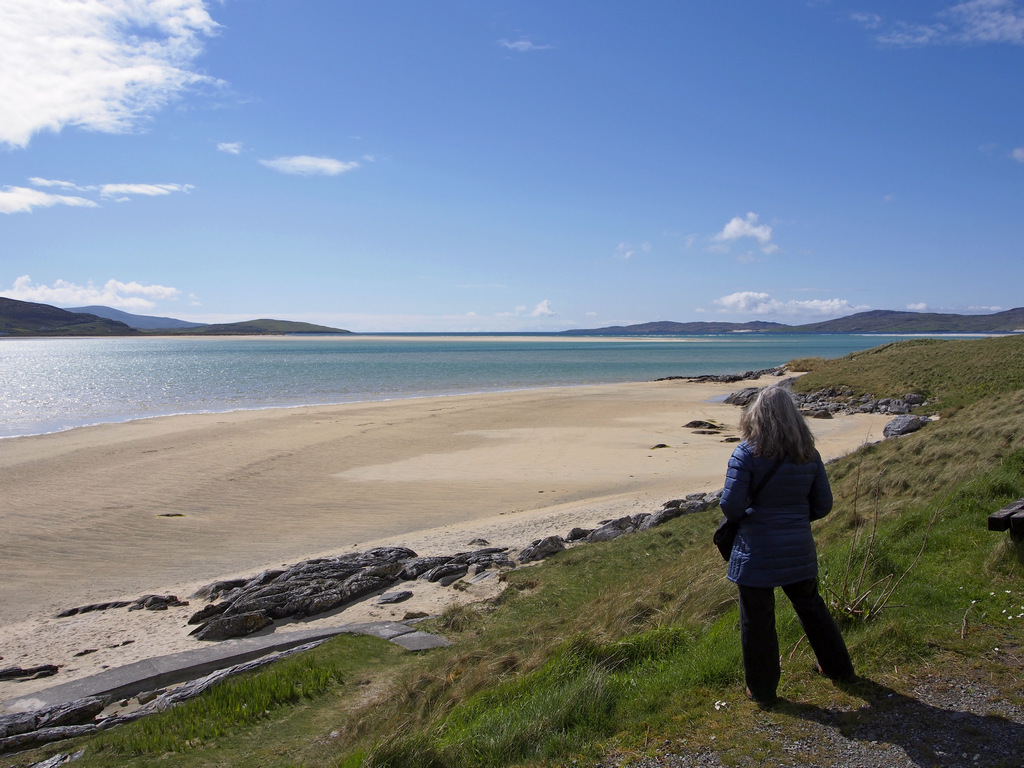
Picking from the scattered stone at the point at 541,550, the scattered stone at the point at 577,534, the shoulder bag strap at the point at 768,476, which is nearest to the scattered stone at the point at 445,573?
the scattered stone at the point at 541,550

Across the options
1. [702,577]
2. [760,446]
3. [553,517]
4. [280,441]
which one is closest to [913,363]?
[553,517]

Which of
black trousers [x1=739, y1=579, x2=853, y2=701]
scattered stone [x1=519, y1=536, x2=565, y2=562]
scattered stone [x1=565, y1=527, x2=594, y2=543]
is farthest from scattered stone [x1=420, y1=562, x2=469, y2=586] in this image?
black trousers [x1=739, y1=579, x2=853, y2=701]

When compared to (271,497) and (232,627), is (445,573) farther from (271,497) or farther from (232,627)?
(271,497)

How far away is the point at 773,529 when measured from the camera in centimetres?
385

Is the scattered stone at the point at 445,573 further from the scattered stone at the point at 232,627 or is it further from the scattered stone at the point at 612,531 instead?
the scattered stone at the point at 232,627

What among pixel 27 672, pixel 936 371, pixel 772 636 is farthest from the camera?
pixel 936 371

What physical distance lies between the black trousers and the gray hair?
2.64 ft

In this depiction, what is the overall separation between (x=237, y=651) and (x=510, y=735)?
446cm

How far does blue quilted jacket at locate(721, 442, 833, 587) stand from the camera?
12.4ft

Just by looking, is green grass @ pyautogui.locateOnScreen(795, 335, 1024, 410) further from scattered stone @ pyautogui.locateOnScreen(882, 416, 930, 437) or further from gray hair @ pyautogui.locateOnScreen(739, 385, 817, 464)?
gray hair @ pyautogui.locateOnScreen(739, 385, 817, 464)

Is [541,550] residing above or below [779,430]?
below

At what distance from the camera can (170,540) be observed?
13.4 meters

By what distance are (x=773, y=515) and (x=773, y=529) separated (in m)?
0.08

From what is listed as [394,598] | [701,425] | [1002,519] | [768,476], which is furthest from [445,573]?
[701,425]
